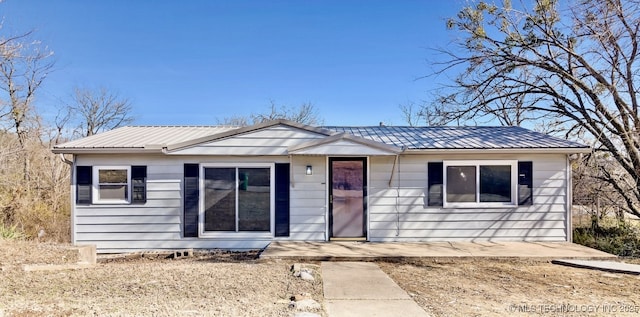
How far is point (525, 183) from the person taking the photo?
25.3ft

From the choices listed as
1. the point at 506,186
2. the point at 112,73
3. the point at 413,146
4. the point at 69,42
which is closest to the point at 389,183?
the point at 413,146

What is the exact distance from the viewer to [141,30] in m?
12.7

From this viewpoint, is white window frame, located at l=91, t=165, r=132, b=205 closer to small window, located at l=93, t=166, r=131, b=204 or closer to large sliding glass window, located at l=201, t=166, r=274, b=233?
small window, located at l=93, t=166, r=131, b=204

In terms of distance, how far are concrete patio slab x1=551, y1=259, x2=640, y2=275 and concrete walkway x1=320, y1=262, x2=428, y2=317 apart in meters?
3.43

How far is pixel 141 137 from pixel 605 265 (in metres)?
9.54

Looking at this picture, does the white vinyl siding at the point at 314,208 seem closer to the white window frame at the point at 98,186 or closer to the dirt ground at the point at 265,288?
the white window frame at the point at 98,186

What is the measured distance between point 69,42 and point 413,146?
12.0 metres

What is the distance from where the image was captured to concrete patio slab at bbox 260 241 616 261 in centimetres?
645

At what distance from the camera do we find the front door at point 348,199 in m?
7.75

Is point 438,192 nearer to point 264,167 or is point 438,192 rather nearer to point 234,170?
point 264,167

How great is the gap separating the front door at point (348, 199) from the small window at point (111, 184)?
439 cm

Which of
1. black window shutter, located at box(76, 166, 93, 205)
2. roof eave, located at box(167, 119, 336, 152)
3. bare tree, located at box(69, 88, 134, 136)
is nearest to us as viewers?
roof eave, located at box(167, 119, 336, 152)

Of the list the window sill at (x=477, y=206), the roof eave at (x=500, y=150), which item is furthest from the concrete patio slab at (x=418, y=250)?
the roof eave at (x=500, y=150)

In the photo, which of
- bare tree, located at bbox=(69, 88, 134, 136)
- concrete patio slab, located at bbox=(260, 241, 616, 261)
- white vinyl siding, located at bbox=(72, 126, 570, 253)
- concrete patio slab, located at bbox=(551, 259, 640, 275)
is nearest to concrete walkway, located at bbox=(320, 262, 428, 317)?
concrete patio slab, located at bbox=(260, 241, 616, 261)
